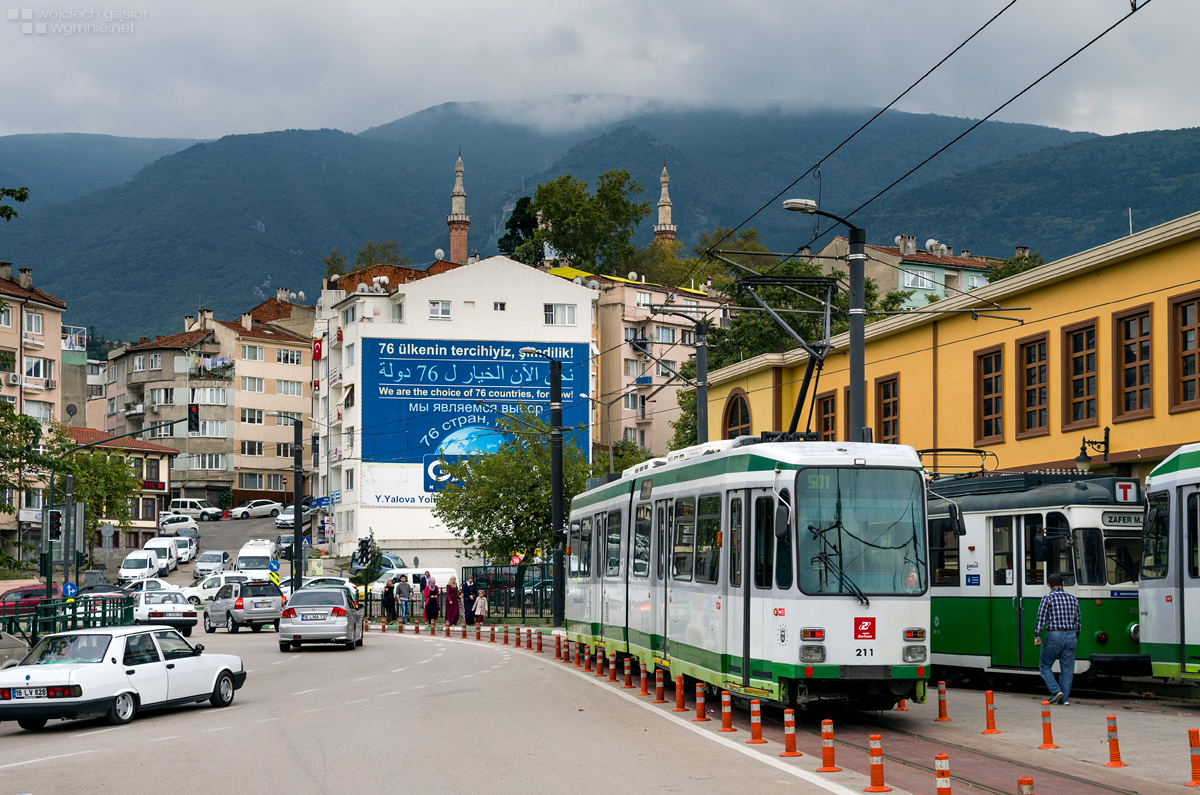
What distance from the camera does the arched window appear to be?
50.8 meters

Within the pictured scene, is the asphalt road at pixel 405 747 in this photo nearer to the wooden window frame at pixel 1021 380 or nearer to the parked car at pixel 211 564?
the wooden window frame at pixel 1021 380

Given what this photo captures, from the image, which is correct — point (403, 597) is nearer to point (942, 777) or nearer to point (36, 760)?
point (36, 760)

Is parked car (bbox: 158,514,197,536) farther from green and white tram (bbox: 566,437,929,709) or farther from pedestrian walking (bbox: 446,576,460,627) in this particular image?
green and white tram (bbox: 566,437,929,709)

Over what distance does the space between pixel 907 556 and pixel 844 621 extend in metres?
1.12

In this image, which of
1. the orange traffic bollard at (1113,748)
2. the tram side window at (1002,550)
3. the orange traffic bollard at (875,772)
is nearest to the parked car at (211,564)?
the tram side window at (1002,550)

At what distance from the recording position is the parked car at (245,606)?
42906 millimetres

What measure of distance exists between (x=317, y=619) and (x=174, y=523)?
60912 mm

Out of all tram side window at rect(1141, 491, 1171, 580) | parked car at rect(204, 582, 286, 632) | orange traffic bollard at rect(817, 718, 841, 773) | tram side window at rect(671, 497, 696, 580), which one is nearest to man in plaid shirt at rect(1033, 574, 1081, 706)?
tram side window at rect(1141, 491, 1171, 580)

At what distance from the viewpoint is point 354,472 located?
81312 mm

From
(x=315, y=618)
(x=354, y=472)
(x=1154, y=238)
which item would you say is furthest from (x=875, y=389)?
(x=354, y=472)

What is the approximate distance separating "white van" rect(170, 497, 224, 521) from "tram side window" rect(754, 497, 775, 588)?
87.4 metres

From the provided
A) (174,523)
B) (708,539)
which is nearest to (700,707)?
(708,539)

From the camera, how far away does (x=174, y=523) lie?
90375 millimetres

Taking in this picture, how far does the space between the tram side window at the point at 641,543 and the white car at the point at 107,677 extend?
21.3 feet
